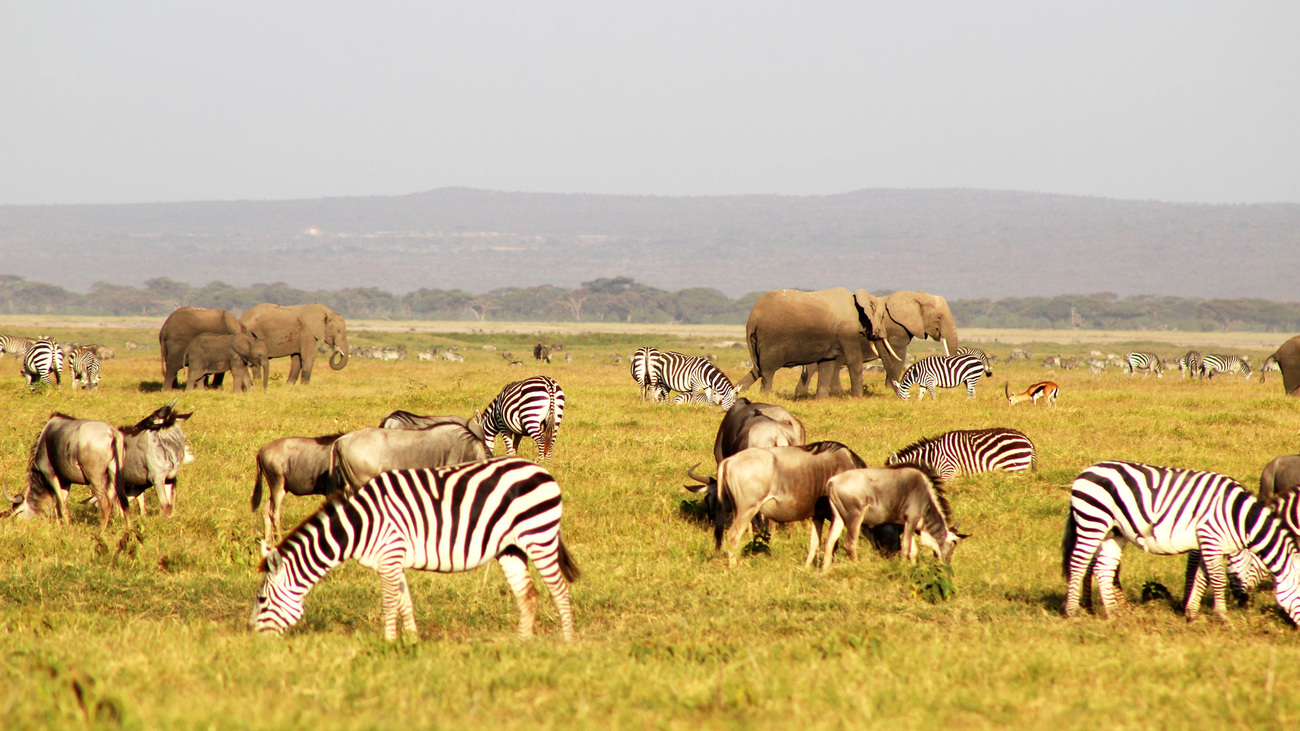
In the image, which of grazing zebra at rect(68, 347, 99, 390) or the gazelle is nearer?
the gazelle

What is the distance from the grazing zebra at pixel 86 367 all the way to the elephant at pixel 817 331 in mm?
18416

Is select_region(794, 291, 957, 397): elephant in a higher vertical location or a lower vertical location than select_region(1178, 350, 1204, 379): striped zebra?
higher

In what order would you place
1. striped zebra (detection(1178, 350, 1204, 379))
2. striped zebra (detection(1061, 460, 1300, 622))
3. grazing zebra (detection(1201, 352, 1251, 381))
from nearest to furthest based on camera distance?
striped zebra (detection(1061, 460, 1300, 622)) < striped zebra (detection(1178, 350, 1204, 379)) < grazing zebra (detection(1201, 352, 1251, 381))

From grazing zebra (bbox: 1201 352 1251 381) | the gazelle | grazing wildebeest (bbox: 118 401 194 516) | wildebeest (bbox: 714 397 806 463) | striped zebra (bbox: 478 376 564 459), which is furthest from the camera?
grazing zebra (bbox: 1201 352 1251 381)

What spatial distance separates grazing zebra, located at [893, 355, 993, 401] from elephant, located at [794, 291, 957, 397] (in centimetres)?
38

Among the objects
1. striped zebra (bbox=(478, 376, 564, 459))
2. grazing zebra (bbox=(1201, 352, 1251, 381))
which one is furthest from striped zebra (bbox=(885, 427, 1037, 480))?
grazing zebra (bbox=(1201, 352, 1251, 381))

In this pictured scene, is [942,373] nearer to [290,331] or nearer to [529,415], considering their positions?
[529,415]

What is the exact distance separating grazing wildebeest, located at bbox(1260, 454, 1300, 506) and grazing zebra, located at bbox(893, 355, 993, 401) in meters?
14.8

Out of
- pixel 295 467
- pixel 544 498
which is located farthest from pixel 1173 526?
pixel 295 467

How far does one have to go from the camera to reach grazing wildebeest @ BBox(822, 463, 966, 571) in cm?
1108

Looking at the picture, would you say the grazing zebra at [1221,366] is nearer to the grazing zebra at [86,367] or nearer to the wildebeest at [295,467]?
the wildebeest at [295,467]

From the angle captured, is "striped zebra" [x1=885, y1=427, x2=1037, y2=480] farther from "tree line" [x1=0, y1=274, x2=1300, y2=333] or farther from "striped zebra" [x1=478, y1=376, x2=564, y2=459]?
"tree line" [x1=0, y1=274, x2=1300, y2=333]

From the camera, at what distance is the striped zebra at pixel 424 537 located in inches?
320

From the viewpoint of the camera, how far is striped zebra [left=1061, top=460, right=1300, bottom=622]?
8969 mm
